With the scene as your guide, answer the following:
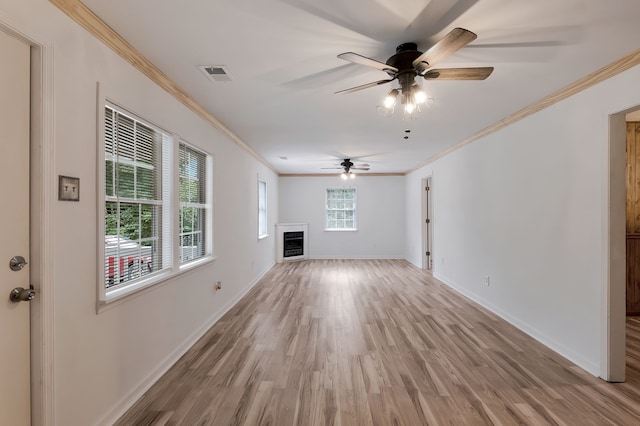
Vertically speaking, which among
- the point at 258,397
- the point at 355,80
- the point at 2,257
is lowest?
the point at 258,397

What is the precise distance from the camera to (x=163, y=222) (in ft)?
8.80

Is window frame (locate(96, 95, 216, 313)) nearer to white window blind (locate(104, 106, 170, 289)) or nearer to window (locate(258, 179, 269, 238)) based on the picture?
white window blind (locate(104, 106, 170, 289))

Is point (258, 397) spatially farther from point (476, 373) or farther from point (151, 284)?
point (476, 373)

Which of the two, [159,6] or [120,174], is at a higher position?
[159,6]

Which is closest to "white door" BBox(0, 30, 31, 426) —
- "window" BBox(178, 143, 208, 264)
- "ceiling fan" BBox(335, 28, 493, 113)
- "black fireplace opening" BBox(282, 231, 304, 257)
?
"window" BBox(178, 143, 208, 264)

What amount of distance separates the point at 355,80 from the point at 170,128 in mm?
1671

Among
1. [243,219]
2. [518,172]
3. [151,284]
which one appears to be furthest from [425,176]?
[151,284]

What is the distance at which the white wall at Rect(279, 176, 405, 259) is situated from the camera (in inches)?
345

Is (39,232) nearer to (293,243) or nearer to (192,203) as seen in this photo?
(192,203)

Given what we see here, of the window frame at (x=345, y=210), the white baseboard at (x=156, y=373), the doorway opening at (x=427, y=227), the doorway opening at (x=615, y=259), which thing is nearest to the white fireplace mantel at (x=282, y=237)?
the window frame at (x=345, y=210)

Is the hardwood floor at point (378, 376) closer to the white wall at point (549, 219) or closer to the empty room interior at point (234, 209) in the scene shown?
the empty room interior at point (234, 209)

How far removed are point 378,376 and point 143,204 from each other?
230 centimetres

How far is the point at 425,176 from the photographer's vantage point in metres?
6.90

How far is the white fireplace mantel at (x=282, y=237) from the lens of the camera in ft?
26.8
